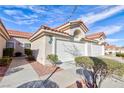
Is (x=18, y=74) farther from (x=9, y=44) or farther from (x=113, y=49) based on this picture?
(x=113, y=49)

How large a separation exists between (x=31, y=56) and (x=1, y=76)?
6.58ft

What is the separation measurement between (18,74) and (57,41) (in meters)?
3.15

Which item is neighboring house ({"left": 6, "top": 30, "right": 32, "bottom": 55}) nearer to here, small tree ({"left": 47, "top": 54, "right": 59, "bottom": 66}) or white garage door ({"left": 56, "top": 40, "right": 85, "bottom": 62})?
small tree ({"left": 47, "top": 54, "right": 59, "bottom": 66})

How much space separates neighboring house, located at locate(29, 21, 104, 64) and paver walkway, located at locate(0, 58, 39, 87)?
3.21 feet

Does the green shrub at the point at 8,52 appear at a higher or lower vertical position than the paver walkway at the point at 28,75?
higher

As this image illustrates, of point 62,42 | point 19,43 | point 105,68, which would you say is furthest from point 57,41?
point 105,68

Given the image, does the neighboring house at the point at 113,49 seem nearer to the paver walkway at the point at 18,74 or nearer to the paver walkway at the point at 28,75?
the paver walkway at the point at 28,75

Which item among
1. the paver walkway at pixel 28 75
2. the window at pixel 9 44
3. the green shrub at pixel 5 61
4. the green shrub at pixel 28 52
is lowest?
the paver walkway at pixel 28 75

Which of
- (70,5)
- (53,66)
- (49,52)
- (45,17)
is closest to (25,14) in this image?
(45,17)

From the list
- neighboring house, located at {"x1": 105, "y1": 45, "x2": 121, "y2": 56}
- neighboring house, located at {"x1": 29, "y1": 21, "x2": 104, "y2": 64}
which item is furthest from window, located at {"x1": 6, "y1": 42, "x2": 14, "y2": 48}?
neighboring house, located at {"x1": 105, "y1": 45, "x2": 121, "y2": 56}

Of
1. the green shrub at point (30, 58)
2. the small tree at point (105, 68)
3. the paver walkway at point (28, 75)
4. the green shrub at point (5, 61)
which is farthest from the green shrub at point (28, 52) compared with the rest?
the small tree at point (105, 68)

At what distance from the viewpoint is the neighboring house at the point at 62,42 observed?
24.3 ft

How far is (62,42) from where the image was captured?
7.92 metres
